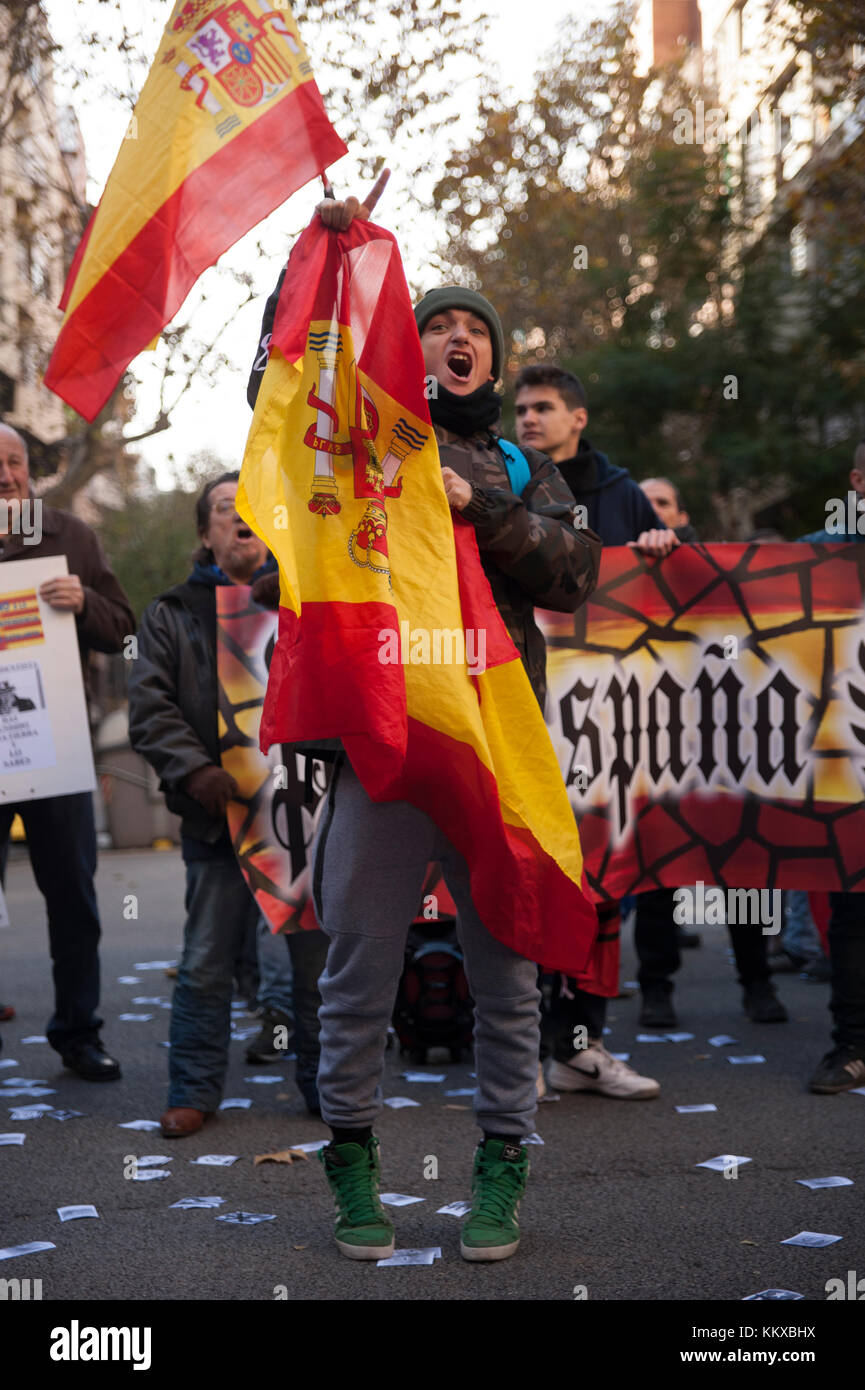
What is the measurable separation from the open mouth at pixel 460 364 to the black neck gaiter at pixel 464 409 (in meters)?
0.05

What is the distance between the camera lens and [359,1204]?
3527 millimetres

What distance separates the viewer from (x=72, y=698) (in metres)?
5.64

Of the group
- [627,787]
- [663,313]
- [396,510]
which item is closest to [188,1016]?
[627,787]

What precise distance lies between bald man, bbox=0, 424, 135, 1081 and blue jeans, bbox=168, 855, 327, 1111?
1.87 ft

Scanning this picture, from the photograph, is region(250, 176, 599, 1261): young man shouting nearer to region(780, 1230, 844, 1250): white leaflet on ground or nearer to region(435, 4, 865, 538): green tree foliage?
region(780, 1230, 844, 1250): white leaflet on ground

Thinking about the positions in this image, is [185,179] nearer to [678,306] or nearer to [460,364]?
[460,364]

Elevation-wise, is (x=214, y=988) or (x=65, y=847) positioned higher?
(x=65, y=847)

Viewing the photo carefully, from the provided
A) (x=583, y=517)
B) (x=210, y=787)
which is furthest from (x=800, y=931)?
(x=210, y=787)

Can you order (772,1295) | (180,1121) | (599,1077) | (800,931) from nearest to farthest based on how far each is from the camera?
(772,1295), (180,1121), (599,1077), (800,931)

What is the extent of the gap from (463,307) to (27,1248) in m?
2.53

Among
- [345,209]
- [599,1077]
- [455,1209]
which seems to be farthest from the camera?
[599,1077]

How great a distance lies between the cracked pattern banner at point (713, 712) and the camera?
558cm

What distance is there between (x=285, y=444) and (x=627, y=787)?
2.69 metres

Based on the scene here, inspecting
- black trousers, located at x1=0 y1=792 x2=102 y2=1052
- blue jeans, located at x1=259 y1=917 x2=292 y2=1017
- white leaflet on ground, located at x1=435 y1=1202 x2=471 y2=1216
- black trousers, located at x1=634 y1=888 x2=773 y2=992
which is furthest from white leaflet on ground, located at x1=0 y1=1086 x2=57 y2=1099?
black trousers, located at x1=634 y1=888 x2=773 y2=992
